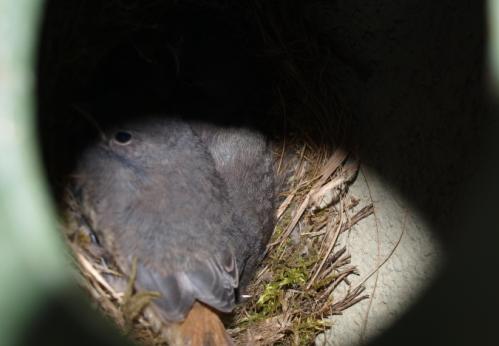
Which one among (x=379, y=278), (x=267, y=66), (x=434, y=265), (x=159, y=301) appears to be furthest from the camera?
(x=267, y=66)

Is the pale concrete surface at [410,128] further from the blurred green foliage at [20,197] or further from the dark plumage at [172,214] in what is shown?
the blurred green foliage at [20,197]

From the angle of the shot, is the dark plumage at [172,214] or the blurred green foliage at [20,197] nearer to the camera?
the blurred green foliage at [20,197]

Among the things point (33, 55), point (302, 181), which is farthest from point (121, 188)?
point (33, 55)

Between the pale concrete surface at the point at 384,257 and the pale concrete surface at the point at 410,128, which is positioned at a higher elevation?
the pale concrete surface at the point at 410,128

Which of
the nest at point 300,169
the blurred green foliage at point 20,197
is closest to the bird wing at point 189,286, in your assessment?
the nest at point 300,169

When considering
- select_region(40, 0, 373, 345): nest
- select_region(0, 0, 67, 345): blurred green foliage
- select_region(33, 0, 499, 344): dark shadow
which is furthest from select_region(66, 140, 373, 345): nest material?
select_region(0, 0, 67, 345): blurred green foliage

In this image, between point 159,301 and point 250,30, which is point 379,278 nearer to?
point 159,301

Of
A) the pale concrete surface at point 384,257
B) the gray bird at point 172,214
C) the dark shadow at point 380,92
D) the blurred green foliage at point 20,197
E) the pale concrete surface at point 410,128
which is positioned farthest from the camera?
the gray bird at point 172,214
